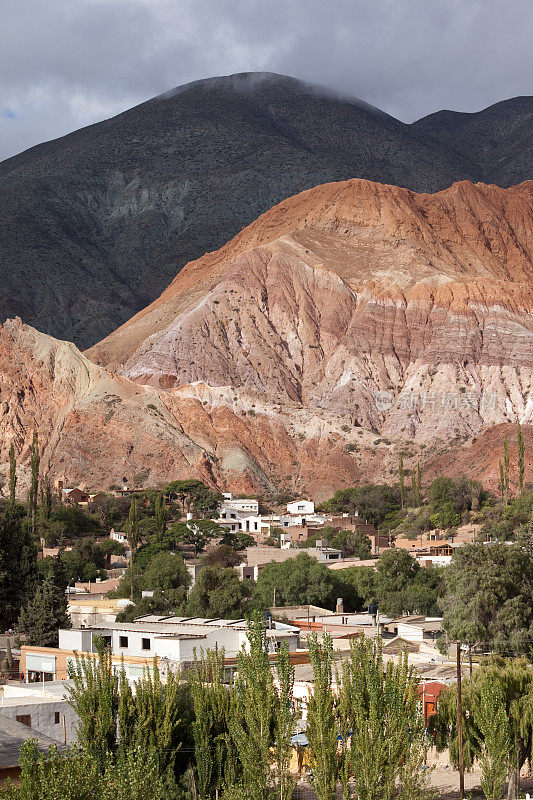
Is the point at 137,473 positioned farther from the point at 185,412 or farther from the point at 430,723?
the point at 430,723

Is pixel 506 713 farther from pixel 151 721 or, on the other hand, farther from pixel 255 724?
pixel 151 721

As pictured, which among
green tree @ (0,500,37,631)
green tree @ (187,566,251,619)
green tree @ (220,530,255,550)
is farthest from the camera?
green tree @ (220,530,255,550)

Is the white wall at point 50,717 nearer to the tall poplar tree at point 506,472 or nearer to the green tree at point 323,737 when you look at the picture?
the green tree at point 323,737

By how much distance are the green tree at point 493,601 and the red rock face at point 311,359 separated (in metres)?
69.1

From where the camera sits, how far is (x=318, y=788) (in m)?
24.1

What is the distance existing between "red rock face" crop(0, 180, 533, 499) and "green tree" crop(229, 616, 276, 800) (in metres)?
94.4

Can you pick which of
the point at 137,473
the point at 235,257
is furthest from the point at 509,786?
the point at 235,257

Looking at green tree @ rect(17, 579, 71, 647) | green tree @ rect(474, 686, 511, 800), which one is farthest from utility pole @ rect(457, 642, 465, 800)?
green tree @ rect(17, 579, 71, 647)

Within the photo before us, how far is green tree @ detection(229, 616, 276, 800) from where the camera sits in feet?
80.3

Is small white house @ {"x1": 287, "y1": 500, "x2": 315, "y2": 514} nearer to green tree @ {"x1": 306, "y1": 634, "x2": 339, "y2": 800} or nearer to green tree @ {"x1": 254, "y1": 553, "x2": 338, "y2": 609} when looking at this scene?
green tree @ {"x1": 254, "y1": 553, "x2": 338, "y2": 609}

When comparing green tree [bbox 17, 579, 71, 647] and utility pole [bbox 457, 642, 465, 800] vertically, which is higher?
green tree [bbox 17, 579, 71, 647]

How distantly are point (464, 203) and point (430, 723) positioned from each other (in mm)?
158517

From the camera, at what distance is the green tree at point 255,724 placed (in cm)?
2448

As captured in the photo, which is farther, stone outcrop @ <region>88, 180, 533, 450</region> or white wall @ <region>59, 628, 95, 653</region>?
stone outcrop @ <region>88, 180, 533, 450</region>
